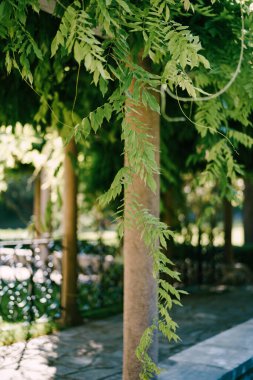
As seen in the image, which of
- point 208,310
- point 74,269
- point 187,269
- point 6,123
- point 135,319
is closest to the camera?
point 135,319

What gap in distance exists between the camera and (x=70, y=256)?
7.90m

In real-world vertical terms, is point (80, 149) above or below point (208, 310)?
above

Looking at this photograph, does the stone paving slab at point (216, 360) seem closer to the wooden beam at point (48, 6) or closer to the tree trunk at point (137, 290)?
the tree trunk at point (137, 290)

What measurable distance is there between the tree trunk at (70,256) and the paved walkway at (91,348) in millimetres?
285

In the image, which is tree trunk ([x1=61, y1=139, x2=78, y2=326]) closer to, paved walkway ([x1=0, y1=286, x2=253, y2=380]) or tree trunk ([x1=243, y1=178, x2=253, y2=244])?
paved walkway ([x1=0, y1=286, x2=253, y2=380])

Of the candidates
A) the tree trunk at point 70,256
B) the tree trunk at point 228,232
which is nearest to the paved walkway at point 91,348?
the tree trunk at point 70,256

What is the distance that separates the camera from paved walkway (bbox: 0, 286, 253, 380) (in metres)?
5.58

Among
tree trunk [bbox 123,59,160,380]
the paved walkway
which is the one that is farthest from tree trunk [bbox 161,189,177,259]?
tree trunk [bbox 123,59,160,380]

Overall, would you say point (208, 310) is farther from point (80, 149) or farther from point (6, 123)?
point (6, 123)

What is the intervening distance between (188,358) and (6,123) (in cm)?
329

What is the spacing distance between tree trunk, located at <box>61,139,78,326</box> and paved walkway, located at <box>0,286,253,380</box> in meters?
0.28

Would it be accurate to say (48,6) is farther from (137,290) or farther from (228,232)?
(228,232)

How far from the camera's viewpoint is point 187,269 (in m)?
12.4

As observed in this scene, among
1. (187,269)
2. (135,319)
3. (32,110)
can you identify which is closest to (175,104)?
(32,110)
